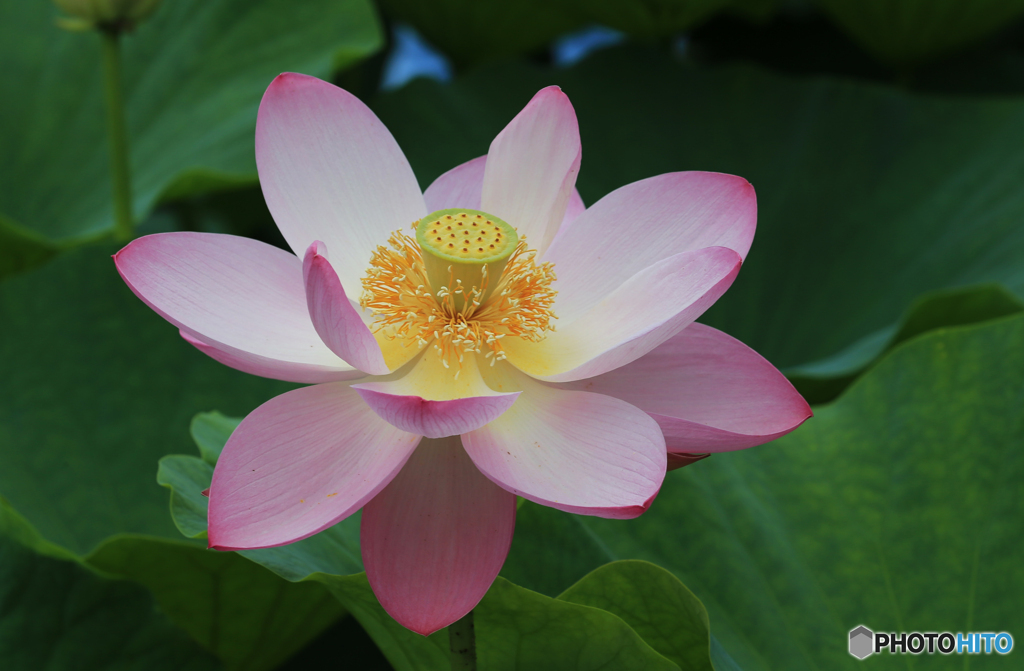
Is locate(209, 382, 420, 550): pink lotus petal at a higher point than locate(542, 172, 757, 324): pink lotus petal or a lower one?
lower

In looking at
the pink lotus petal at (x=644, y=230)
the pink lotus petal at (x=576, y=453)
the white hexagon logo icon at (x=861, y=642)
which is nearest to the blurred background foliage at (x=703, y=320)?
the white hexagon logo icon at (x=861, y=642)

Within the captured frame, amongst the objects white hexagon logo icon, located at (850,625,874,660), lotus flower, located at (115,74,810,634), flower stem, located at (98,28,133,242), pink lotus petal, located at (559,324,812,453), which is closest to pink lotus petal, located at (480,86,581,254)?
lotus flower, located at (115,74,810,634)

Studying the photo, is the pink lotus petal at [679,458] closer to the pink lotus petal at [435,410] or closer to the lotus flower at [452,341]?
the lotus flower at [452,341]

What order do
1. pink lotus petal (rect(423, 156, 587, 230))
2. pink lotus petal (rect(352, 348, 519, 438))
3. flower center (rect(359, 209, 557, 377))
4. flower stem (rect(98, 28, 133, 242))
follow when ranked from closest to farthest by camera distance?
pink lotus petal (rect(352, 348, 519, 438)) → flower center (rect(359, 209, 557, 377)) → pink lotus petal (rect(423, 156, 587, 230)) → flower stem (rect(98, 28, 133, 242))

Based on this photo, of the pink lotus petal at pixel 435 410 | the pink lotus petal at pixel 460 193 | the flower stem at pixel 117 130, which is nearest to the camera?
the pink lotus petal at pixel 435 410

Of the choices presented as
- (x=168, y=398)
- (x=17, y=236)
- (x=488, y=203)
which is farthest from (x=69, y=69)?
(x=488, y=203)

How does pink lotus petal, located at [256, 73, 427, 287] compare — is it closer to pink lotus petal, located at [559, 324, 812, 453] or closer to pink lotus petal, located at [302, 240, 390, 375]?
pink lotus petal, located at [302, 240, 390, 375]
